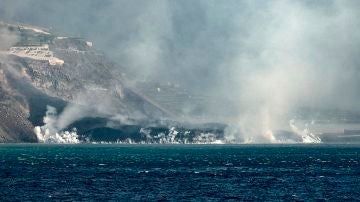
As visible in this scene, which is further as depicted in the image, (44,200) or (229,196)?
(229,196)

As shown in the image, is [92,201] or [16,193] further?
[16,193]

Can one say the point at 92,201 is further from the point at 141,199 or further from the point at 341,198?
the point at 341,198

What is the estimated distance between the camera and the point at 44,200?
184 meters

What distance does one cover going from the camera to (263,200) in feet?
618

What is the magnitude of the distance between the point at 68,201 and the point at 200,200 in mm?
27532

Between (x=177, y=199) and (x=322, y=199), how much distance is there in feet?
101

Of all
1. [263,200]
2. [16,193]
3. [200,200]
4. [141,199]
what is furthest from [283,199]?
[16,193]

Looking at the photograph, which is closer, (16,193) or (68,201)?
(68,201)

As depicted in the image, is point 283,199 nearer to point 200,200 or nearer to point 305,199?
point 305,199

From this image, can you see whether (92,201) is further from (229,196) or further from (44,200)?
(229,196)

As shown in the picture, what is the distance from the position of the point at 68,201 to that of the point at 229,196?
36.8 m

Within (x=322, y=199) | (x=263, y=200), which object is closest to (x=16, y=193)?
(x=263, y=200)

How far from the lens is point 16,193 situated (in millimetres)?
198500

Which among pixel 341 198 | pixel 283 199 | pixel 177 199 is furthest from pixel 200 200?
pixel 341 198
